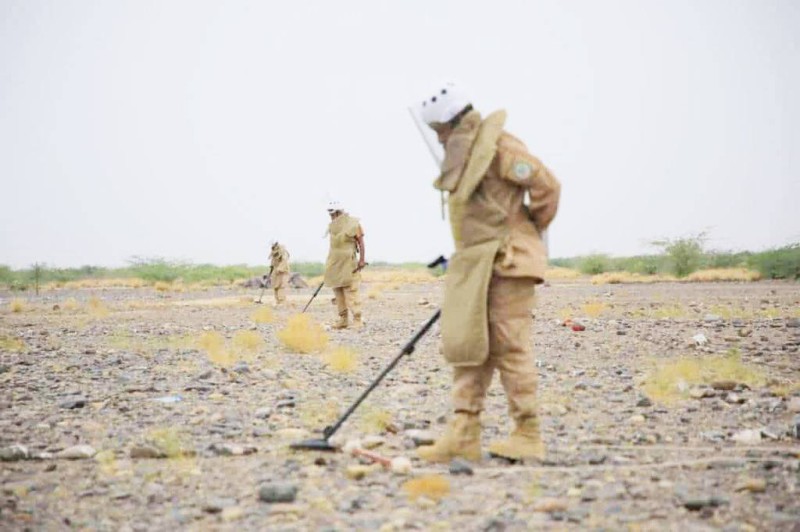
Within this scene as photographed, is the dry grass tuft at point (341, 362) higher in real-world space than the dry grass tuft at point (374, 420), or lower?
higher

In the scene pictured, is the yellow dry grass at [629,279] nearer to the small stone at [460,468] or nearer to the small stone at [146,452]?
the small stone at [460,468]

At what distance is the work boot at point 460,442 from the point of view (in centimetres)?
480

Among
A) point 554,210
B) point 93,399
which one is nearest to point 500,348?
point 554,210

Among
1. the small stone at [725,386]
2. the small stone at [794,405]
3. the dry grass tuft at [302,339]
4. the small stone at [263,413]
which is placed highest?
the dry grass tuft at [302,339]

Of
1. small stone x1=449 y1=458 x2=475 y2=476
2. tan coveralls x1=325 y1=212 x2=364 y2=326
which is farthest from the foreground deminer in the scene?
small stone x1=449 y1=458 x2=475 y2=476

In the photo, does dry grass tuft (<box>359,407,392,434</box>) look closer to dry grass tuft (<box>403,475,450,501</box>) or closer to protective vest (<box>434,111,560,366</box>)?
protective vest (<box>434,111,560,366</box>)

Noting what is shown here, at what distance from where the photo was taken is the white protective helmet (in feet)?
15.4

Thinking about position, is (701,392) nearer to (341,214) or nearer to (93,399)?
(93,399)

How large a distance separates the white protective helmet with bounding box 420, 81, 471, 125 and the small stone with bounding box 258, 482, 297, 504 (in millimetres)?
2275

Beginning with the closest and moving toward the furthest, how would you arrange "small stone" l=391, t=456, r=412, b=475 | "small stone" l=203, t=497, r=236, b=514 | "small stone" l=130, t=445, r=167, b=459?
"small stone" l=203, t=497, r=236, b=514 → "small stone" l=391, t=456, r=412, b=475 → "small stone" l=130, t=445, r=167, b=459

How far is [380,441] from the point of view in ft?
17.5

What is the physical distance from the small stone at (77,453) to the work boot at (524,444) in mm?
2642

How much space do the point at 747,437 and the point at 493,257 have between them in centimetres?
224

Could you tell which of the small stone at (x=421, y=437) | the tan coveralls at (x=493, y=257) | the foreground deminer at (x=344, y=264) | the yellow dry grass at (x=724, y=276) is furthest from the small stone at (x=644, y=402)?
the yellow dry grass at (x=724, y=276)
